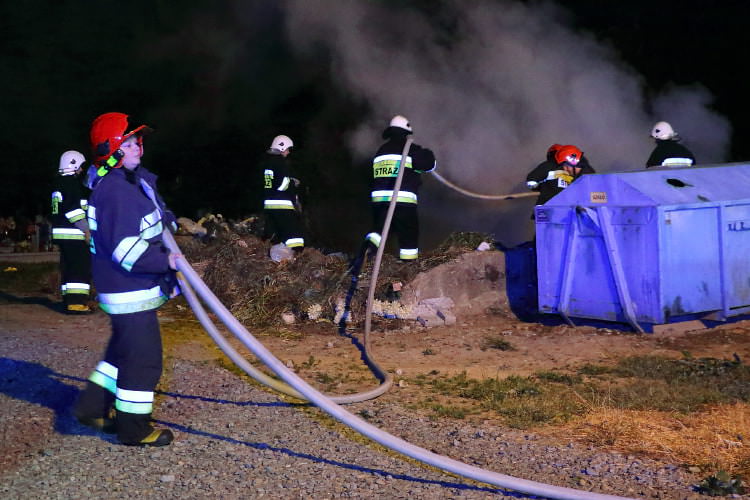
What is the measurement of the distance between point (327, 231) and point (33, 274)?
15.4 ft

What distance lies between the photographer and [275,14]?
15.0 meters

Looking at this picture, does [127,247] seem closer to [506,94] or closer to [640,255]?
[640,255]

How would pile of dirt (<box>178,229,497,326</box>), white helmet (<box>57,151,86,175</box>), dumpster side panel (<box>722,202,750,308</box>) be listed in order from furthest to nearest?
white helmet (<box>57,151,86,175</box>) < pile of dirt (<box>178,229,497,326</box>) < dumpster side panel (<box>722,202,750,308</box>)

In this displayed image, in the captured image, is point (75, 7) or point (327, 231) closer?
point (327, 231)

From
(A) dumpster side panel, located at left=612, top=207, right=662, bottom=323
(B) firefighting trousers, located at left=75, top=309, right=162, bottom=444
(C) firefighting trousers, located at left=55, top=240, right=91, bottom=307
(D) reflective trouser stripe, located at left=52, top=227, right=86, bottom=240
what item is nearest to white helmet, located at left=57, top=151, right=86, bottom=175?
(D) reflective trouser stripe, located at left=52, top=227, right=86, bottom=240

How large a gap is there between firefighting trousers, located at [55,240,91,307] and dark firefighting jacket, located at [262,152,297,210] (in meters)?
2.44

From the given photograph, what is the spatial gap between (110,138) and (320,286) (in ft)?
15.1

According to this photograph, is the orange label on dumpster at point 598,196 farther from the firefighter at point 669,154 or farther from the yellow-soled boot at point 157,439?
the yellow-soled boot at point 157,439

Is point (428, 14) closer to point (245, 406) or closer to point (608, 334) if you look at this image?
point (608, 334)

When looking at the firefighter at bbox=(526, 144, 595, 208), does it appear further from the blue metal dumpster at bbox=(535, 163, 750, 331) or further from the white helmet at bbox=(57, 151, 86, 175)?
the white helmet at bbox=(57, 151, 86, 175)

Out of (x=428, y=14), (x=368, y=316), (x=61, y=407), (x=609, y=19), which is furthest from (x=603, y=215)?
(x=609, y=19)

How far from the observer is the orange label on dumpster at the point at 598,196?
23.9ft

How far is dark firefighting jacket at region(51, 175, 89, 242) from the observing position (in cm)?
886

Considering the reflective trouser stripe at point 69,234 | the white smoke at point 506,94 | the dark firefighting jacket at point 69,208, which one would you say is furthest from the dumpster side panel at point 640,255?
the reflective trouser stripe at point 69,234
